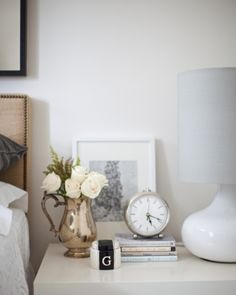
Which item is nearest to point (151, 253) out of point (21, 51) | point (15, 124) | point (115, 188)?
point (115, 188)

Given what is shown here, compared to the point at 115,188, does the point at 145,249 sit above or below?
below

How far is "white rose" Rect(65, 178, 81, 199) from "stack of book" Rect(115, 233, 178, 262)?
0.86ft

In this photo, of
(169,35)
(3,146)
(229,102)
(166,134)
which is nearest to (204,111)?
(229,102)

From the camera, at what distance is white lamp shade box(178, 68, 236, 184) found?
1.61 metres

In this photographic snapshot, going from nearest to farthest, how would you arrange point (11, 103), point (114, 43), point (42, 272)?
point (42, 272), point (11, 103), point (114, 43)

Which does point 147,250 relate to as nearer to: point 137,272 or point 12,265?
point 137,272

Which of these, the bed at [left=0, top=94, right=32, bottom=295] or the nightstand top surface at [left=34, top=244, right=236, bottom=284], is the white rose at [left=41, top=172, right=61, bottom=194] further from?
the nightstand top surface at [left=34, top=244, right=236, bottom=284]

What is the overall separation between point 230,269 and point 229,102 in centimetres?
62

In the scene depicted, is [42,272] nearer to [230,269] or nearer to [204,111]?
[230,269]

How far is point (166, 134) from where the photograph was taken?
2092 mm

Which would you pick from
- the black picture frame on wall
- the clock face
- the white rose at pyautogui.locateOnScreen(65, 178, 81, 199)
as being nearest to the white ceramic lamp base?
the clock face

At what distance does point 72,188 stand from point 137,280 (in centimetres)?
45

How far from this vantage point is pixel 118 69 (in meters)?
2.08

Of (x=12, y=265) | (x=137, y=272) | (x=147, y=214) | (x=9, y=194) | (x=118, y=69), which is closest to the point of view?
(x=12, y=265)
